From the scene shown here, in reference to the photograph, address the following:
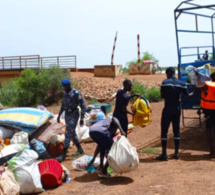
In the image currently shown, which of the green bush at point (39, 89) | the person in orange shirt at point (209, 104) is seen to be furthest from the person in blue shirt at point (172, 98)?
the green bush at point (39, 89)

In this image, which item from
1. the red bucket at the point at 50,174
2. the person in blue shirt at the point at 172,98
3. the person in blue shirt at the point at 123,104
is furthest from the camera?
the person in blue shirt at the point at 172,98

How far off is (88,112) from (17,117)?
2576 millimetres

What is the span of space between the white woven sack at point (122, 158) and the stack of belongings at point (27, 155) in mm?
868

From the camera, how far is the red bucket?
20.6ft

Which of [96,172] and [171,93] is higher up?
[171,93]

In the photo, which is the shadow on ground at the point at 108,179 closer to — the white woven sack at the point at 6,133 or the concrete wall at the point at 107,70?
the white woven sack at the point at 6,133

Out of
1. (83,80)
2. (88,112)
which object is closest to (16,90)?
(83,80)

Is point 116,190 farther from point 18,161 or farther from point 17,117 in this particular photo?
point 17,117

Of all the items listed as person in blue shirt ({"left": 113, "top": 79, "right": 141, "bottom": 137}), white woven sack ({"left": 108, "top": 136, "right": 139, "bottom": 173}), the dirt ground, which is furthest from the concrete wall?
white woven sack ({"left": 108, "top": 136, "right": 139, "bottom": 173})

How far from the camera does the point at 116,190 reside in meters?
5.96

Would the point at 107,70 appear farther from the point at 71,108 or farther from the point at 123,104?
the point at 123,104

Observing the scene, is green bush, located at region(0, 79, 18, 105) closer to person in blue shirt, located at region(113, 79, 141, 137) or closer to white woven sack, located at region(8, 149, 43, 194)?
person in blue shirt, located at region(113, 79, 141, 137)

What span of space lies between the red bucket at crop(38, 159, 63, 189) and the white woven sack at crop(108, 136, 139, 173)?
0.82m

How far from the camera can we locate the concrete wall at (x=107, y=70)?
78.5 ft
